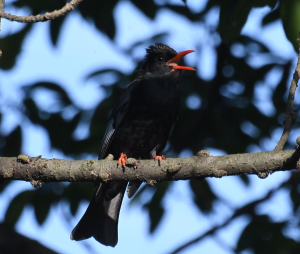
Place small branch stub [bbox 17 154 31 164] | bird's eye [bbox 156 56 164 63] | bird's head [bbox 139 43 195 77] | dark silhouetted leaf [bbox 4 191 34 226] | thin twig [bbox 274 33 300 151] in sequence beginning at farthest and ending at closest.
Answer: bird's eye [bbox 156 56 164 63], bird's head [bbox 139 43 195 77], dark silhouetted leaf [bbox 4 191 34 226], small branch stub [bbox 17 154 31 164], thin twig [bbox 274 33 300 151]

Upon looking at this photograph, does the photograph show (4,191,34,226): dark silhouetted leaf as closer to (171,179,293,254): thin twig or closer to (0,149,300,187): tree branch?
(0,149,300,187): tree branch

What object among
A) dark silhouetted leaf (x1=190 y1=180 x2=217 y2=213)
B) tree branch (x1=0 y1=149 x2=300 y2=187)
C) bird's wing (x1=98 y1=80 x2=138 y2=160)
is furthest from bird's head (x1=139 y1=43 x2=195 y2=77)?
tree branch (x1=0 y1=149 x2=300 y2=187)

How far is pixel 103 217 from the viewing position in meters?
5.02

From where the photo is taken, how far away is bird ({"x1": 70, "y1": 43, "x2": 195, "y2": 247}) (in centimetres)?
486

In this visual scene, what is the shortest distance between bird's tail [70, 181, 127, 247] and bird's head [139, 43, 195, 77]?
1.40 metres

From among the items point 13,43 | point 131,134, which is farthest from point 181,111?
point 13,43

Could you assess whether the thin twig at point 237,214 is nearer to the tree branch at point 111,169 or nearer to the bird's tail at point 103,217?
the bird's tail at point 103,217

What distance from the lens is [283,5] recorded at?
325 cm

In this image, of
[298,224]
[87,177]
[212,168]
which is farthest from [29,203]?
[298,224]

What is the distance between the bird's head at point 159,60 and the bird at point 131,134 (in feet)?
0.77

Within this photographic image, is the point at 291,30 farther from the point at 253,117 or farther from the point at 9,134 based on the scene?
the point at 9,134

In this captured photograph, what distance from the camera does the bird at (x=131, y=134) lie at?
486 centimetres

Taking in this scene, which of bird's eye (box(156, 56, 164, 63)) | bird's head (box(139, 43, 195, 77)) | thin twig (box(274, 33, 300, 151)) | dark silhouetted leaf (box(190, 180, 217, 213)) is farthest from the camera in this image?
bird's eye (box(156, 56, 164, 63))

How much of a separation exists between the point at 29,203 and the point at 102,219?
0.81 metres
